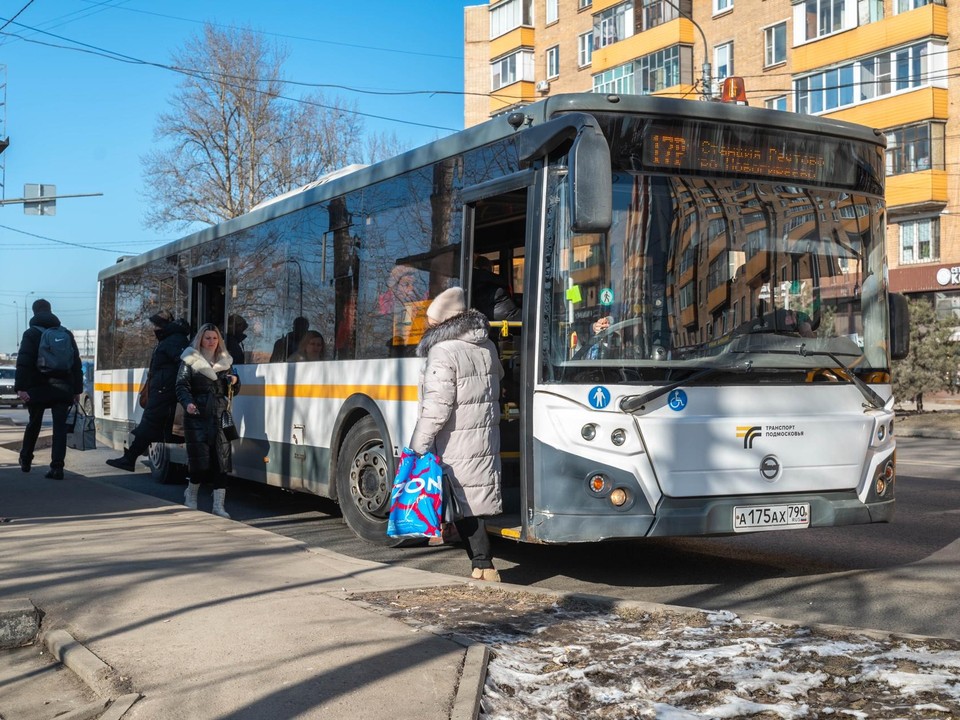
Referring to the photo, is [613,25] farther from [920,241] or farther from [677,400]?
[677,400]

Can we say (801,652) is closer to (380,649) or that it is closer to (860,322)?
(380,649)

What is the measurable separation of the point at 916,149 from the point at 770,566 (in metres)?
32.1

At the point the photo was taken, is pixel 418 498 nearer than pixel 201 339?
Yes

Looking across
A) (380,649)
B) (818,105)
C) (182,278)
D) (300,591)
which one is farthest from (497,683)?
(818,105)

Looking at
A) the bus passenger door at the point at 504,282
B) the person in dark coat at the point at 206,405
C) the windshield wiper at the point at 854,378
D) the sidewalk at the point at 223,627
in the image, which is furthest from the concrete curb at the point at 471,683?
the person in dark coat at the point at 206,405

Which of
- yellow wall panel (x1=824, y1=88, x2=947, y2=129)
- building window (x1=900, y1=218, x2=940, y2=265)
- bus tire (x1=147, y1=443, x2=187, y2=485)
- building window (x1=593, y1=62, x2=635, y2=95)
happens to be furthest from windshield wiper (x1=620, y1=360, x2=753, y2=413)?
building window (x1=593, y1=62, x2=635, y2=95)

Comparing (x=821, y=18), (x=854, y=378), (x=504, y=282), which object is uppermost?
(x=821, y=18)

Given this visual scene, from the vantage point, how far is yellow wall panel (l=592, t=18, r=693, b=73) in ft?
145

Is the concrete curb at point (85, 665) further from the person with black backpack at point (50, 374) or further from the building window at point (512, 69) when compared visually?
the building window at point (512, 69)

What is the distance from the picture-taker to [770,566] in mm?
8484

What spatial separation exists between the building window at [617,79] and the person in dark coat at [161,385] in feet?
118

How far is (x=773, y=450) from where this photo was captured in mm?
7402

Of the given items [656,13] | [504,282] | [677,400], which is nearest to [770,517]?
[677,400]

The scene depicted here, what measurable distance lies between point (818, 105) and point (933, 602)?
117ft
